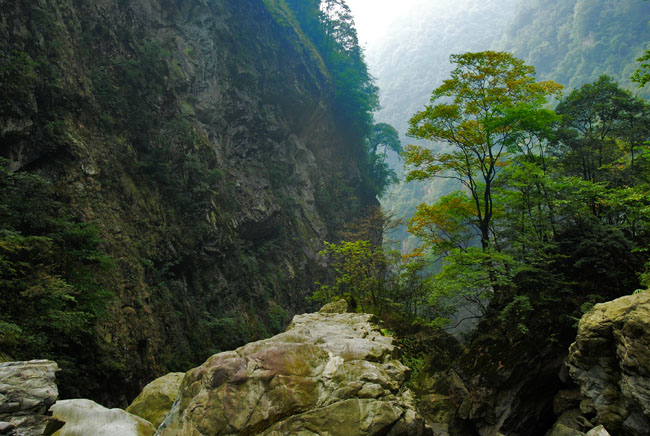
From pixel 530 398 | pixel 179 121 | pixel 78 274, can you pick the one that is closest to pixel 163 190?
pixel 179 121

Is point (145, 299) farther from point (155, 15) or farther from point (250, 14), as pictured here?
point (250, 14)

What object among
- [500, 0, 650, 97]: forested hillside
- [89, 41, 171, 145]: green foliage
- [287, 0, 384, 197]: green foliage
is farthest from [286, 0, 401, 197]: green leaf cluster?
[500, 0, 650, 97]: forested hillside

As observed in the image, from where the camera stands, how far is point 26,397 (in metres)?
3.70

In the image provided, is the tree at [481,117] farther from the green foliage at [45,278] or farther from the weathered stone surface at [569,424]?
the green foliage at [45,278]

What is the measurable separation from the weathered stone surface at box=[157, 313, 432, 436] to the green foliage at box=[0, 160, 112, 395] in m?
4.03

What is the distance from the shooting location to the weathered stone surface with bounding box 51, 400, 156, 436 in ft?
14.8

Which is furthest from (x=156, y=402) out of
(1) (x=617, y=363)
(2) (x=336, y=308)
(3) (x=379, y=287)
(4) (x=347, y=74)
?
(4) (x=347, y=74)

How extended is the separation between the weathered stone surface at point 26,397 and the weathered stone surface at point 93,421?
49cm

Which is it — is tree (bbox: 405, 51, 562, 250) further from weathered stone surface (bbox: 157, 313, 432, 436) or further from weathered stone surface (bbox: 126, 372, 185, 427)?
weathered stone surface (bbox: 126, 372, 185, 427)

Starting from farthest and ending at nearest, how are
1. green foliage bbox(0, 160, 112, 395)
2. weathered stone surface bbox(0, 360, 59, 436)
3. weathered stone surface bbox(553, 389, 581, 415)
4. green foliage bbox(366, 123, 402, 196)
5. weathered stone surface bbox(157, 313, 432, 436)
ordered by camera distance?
green foliage bbox(366, 123, 402, 196)
weathered stone surface bbox(553, 389, 581, 415)
green foliage bbox(0, 160, 112, 395)
weathered stone surface bbox(157, 313, 432, 436)
weathered stone surface bbox(0, 360, 59, 436)

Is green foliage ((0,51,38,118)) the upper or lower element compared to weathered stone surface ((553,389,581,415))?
upper

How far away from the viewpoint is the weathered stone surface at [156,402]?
5.81 m

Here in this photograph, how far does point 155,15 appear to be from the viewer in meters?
16.3

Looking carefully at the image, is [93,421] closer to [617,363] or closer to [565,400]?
[617,363]
